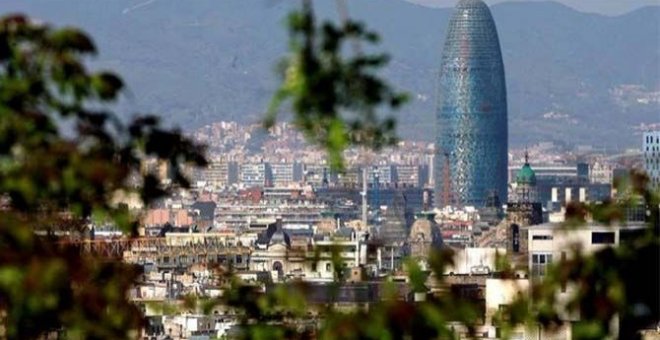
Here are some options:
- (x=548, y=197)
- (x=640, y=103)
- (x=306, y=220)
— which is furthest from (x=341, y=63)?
(x=640, y=103)

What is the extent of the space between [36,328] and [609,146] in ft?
451

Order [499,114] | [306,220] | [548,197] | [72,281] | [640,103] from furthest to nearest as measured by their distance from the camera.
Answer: [640,103]
[499,114]
[306,220]
[548,197]
[72,281]

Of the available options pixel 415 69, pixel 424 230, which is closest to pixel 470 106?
pixel 415 69

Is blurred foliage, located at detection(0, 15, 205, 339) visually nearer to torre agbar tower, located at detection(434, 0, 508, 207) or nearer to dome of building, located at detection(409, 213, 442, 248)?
dome of building, located at detection(409, 213, 442, 248)

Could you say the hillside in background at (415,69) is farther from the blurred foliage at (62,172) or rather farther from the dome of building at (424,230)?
the blurred foliage at (62,172)

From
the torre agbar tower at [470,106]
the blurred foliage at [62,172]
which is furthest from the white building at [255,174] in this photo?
the blurred foliage at [62,172]

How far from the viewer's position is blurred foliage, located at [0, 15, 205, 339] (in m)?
4.57

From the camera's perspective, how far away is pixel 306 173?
150m

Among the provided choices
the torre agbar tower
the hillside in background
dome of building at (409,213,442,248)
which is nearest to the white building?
the hillside in background

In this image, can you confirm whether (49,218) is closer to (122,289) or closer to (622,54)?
(122,289)

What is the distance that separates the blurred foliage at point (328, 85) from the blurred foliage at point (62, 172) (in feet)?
0.92

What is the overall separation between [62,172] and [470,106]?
13566cm

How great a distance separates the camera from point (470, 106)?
460 feet

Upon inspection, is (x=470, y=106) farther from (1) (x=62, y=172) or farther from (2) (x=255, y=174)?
(1) (x=62, y=172)
